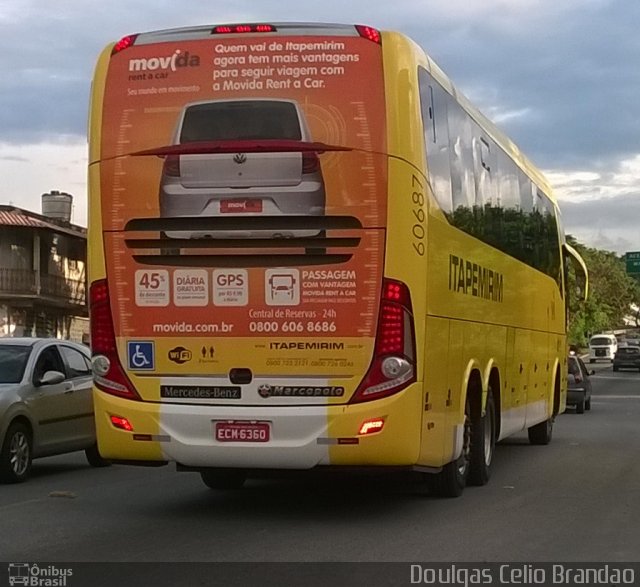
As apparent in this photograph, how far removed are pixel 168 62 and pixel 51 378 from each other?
17.3 feet

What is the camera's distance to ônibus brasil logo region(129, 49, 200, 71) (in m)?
9.60

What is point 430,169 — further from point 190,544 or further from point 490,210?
point 190,544

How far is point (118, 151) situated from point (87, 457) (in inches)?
259

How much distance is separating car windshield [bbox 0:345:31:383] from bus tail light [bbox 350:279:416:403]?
5.62 meters

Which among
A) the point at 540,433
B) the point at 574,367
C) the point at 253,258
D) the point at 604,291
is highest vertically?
the point at 604,291

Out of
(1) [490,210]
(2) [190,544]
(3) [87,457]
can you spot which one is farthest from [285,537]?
(3) [87,457]

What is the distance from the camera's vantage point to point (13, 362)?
13.6 meters

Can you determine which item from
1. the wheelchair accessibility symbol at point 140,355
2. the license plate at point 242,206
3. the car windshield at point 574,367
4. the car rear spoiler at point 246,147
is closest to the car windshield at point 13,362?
the wheelchair accessibility symbol at point 140,355

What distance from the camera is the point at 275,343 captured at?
30.6 feet

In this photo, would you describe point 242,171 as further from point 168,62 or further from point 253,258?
point 168,62

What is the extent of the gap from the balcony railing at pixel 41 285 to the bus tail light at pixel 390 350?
3631 cm

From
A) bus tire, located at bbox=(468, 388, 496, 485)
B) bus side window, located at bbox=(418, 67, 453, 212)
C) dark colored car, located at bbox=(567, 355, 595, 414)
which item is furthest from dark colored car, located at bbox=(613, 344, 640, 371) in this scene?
bus side window, located at bbox=(418, 67, 453, 212)

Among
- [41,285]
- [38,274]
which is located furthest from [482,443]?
[41,285]

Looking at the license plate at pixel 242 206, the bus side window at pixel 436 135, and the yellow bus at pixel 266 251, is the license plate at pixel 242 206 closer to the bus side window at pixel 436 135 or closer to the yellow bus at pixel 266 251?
the yellow bus at pixel 266 251
